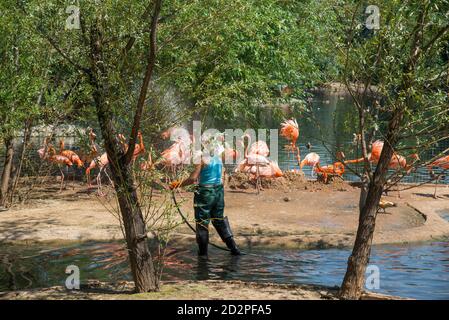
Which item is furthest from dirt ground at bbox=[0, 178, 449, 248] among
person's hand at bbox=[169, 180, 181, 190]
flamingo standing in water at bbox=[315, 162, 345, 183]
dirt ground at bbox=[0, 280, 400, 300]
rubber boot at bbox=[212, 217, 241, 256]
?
dirt ground at bbox=[0, 280, 400, 300]

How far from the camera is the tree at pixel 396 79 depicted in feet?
23.2

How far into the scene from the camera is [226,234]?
35.1 feet

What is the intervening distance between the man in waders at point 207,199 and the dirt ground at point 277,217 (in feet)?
3.01

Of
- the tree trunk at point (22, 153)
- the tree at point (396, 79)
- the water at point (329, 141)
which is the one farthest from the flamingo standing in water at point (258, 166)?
the tree at point (396, 79)

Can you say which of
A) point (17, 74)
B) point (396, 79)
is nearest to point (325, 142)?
point (396, 79)

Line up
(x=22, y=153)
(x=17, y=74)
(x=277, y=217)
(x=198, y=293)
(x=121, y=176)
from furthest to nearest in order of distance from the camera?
(x=22, y=153) → (x=277, y=217) → (x=17, y=74) → (x=198, y=293) → (x=121, y=176)

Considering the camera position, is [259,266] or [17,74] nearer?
[259,266]

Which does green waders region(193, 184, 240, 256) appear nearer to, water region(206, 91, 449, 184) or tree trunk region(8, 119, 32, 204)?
water region(206, 91, 449, 184)

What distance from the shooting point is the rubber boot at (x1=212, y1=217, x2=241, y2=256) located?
34.9ft

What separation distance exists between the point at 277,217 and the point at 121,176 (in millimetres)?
6255

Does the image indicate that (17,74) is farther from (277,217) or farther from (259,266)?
(259,266)

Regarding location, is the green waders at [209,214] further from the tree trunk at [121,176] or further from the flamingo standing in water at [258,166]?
the flamingo standing in water at [258,166]
